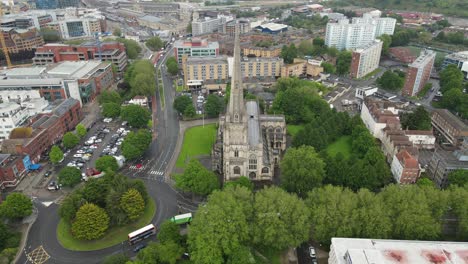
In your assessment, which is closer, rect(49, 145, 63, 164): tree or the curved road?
the curved road

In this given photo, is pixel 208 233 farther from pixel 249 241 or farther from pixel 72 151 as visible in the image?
pixel 72 151

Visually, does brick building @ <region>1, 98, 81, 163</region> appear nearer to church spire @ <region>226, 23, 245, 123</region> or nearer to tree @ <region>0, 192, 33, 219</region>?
tree @ <region>0, 192, 33, 219</region>

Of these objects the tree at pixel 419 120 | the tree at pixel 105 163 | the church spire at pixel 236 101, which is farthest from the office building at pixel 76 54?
the tree at pixel 419 120

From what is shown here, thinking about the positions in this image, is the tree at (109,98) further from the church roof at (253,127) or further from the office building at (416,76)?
the office building at (416,76)

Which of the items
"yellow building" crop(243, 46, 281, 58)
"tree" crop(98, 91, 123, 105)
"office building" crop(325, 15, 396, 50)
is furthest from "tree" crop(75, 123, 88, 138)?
"office building" crop(325, 15, 396, 50)

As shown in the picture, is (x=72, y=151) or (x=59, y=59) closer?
(x=72, y=151)

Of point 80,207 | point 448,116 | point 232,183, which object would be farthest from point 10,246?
point 448,116
